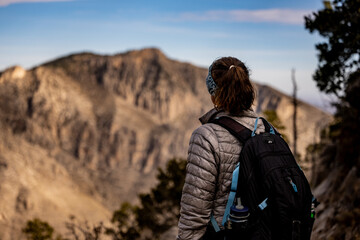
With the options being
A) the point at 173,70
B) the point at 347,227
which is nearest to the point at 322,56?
the point at 347,227

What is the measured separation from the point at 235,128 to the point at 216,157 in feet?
0.87

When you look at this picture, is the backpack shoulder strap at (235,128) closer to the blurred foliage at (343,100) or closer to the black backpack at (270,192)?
the black backpack at (270,192)

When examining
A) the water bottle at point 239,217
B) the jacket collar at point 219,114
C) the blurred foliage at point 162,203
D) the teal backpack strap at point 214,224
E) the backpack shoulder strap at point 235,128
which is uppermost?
the jacket collar at point 219,114

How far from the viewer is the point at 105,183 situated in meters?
114

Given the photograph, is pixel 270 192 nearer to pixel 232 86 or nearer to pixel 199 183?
pixel 199 183

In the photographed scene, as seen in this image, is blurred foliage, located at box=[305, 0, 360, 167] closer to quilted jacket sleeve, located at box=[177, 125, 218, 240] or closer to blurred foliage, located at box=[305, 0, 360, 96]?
blurred foliage, located at box=[305, 0, 360, 96]

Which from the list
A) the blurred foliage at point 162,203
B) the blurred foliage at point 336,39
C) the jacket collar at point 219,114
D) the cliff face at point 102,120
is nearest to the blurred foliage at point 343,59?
the blurred foliage at point 336,39

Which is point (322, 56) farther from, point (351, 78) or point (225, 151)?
point (225, 151)

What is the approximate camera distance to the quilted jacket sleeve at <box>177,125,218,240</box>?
260 centimetres

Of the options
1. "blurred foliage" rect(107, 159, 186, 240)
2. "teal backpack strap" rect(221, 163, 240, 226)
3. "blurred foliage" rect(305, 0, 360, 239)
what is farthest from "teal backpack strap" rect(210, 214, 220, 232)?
"blurred foliage" rect(107, 159, 186, 240)

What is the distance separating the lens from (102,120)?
134 metres

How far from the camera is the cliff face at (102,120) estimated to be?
90438mm

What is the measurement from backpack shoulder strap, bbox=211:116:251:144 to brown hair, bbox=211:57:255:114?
0.08 meters

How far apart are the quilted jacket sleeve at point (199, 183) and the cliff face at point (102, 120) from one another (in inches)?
2843
